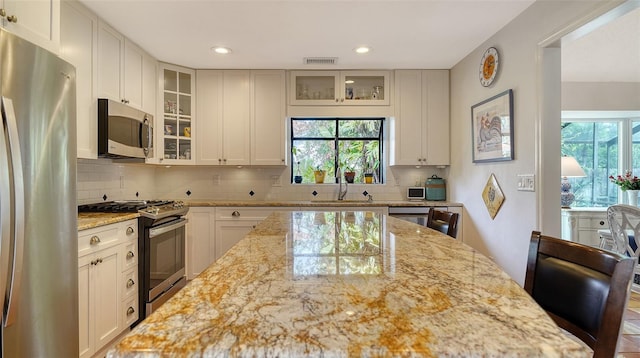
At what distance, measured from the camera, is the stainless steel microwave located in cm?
246

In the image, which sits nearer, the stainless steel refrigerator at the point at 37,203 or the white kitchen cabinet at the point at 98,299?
the stainless steel refrigerator at the point at 37,203

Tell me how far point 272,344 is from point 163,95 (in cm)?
360

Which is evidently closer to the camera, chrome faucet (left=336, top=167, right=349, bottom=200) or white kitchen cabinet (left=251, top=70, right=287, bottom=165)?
white kitchen cabinet (left=251, top=70, right=287, bottom=165)

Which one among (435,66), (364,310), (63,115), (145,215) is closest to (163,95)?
(145,215)

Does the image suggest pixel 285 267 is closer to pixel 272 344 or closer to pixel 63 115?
pixel 272 344

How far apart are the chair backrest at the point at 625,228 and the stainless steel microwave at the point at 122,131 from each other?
4536 millimetres

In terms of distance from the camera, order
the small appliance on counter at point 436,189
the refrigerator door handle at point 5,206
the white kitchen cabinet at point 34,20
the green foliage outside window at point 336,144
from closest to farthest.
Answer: the refrigerator door handle at point 5,206, the white kitchen cabinet at point 34,20, the small appliance on counter at point 436,189, the green foliage outside window at point 336,144

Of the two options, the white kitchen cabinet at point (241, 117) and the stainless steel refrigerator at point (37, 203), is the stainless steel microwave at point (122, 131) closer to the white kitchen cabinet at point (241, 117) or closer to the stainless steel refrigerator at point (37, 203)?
the white kitchen cabinet at point (241, 117)

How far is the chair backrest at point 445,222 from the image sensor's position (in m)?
1.75

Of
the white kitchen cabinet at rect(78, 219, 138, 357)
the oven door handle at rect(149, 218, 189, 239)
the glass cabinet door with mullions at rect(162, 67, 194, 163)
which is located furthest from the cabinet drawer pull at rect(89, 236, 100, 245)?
the glass cabinet door with mullions at rect(162, 67, 194, 163)

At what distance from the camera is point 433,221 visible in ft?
6.45

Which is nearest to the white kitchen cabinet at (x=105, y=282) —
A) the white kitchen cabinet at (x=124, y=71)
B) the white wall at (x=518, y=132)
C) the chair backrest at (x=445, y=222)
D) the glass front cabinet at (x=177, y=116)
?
the white kitchen cabinet at (x=124, y=71)

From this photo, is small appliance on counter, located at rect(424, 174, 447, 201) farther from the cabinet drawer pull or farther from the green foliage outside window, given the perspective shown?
the cabinet drawer pull

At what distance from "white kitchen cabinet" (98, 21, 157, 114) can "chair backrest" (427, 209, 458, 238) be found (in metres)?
2.65
